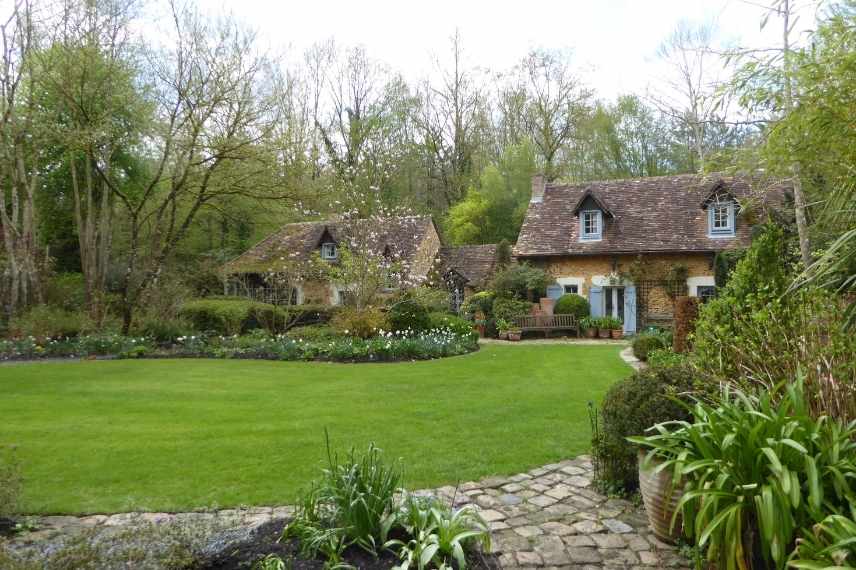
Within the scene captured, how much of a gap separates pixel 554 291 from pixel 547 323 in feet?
6.97

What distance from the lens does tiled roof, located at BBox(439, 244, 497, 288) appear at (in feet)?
74.0

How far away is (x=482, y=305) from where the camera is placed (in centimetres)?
1975

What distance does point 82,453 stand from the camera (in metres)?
5.45

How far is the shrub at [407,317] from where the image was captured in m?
14.8

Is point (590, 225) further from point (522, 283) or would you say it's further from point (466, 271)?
point (466, 271)

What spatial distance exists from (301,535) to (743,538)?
8.31ft

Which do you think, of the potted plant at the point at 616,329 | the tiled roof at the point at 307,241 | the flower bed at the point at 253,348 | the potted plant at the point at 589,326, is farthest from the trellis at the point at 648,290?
the tiled roof at the point at 307,241

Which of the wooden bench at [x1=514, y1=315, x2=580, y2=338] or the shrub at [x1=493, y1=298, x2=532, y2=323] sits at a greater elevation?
the shrub at [x1=493, y1=298, x2=532, y2=323]

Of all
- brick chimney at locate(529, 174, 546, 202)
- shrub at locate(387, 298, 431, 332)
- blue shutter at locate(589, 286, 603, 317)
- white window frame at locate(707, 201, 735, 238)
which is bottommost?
shrub at locate(387, 298, 431, 332)

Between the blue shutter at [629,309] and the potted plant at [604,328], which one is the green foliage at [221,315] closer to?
the potted plant at [604,328]

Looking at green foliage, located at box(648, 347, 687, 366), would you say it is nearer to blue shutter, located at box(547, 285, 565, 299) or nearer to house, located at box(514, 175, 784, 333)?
house, located at box(514, 175, 784, 333)

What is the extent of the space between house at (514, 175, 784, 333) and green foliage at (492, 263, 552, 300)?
57cm

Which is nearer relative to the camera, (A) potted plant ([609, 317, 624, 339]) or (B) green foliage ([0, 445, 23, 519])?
(B) green foliage ([0, 445, 23, 519])

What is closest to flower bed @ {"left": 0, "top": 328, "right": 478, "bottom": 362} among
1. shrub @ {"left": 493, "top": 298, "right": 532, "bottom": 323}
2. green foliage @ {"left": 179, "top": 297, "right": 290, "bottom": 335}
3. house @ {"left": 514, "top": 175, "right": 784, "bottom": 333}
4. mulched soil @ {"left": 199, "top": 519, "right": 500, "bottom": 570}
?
green foliage @ {"left": 179, "top": 297, "right": 290, "bottom": 335}
